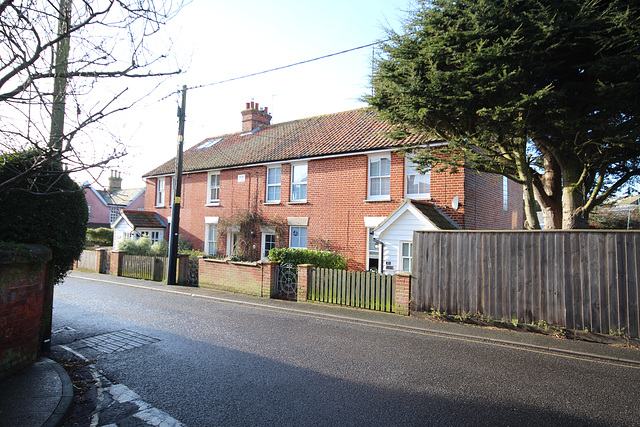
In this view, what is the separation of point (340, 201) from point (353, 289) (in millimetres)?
5587

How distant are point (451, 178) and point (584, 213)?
15.0 feet

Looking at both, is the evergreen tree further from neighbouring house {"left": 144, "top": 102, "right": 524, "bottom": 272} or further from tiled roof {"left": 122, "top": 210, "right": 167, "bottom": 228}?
tiled roof {"left": 122, "top": 210, "right": 167, "bottom": 228}

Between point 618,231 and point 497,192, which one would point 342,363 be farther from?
point 497,192

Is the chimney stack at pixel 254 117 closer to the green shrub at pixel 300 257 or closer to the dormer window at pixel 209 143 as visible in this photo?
the dormer window at pixel 209 143

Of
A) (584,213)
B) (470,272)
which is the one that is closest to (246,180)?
(470,272)

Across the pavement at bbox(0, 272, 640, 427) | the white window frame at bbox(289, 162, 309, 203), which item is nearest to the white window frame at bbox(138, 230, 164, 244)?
the white window frame at bbox(289, 162, 309, 203)

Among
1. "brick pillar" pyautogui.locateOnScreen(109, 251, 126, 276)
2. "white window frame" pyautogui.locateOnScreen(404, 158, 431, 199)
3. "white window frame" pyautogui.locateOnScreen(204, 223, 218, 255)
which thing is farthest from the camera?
"white window frame" pyautogui.locateOnScreen(204, 223, 218, 255)

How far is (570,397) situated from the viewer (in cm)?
473

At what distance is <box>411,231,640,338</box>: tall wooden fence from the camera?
285 inches

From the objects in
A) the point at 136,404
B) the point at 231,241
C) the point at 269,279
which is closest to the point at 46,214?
the point at 136,404

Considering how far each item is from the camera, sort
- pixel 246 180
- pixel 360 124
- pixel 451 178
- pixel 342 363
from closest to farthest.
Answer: pixel 342 363, pixel 451 178, pixel 360 124, pixel 246 180

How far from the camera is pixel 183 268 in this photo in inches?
609

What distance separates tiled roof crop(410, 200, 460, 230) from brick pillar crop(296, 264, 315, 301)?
3.76 m

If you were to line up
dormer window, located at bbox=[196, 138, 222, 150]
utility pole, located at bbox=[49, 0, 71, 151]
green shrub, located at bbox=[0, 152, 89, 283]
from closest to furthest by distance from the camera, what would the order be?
1. utility pole, located at bbox=[49, 0, 71, 151]
2. green shrub, located at bbox=[0, 152, 89, 283]
3. dormer window, located at bbox=[196, 138, 222, 150]
